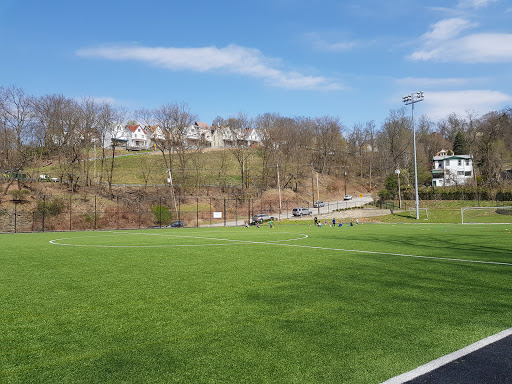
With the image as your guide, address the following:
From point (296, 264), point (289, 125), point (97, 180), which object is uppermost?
point (289, 125)

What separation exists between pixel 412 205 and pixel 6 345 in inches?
2445

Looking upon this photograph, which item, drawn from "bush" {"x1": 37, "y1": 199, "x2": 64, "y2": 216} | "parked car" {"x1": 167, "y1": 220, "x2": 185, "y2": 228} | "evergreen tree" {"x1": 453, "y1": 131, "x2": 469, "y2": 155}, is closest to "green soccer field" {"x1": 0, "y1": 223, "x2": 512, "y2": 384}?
"parked car" {"x1": 167, "y1": 220, "x2": 185, "y2": 228}

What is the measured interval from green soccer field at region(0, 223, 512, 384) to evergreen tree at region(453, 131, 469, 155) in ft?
363

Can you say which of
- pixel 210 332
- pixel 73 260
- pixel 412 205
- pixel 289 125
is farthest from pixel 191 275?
pixel 289 125

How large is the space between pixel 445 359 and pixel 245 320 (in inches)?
108

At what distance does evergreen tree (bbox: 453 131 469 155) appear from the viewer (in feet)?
355

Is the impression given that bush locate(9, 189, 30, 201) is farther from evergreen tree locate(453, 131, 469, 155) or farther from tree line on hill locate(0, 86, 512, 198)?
evergreen tree locate(453, 131, 469, 155)

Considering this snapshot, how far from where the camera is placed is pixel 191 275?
999 cm

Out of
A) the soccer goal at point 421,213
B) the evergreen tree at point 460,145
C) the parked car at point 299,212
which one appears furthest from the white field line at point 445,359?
the evergreen tree at point 460,145

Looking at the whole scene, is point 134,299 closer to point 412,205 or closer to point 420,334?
point 420,334

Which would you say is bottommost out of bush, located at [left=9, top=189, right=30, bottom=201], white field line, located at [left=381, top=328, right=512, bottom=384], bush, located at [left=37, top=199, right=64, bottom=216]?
white field line, located at [left=381, top=328, right=512, bottom=384]

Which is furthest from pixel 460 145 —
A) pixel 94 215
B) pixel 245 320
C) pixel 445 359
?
pixel 445 359

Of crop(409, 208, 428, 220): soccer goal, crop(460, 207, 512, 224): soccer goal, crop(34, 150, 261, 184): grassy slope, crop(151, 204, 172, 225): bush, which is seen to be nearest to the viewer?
crop(460, 207, 512, 224): soccer goal

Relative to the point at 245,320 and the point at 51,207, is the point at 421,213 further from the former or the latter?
the point at 245,320
